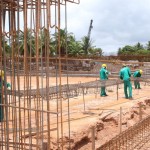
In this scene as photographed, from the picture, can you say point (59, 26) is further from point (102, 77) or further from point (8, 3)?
point (102, 77)

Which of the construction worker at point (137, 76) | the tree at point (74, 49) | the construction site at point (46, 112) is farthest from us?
the tree at point (74, 49)

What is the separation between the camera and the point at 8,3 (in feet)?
13.6

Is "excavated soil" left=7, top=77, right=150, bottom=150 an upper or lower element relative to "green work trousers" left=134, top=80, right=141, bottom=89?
lower

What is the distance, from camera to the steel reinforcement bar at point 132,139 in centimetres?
534

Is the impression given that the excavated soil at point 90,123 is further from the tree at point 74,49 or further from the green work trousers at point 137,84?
the tree at point 74,49

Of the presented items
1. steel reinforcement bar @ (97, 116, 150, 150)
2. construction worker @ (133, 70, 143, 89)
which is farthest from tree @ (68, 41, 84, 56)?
steel reinforcement bar @ (97, 116, 150, 150)

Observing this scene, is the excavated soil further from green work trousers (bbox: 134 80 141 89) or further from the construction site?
green work trousers (bbox: 134 80 141 89)

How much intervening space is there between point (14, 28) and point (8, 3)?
31 centimetres

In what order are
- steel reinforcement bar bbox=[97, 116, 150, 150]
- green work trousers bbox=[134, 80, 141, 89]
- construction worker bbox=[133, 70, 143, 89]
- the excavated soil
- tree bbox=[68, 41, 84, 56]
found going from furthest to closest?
tree bbox=[68, 41, 84, 56], green work trousers bbox=[134, 80, 141, 89], construction worker bbox=[133, 70, 143, 89], the excavated soil, steel reinforcement bar bbox=[97, 116, 150, 150]

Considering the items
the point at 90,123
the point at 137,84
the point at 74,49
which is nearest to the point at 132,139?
the point at 90,123

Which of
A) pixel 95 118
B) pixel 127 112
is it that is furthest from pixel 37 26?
pixel 127 112

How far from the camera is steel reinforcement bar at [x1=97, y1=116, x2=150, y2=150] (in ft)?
17.5

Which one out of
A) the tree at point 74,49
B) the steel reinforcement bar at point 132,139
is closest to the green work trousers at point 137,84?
the steel reinforcement bar at point 132,139

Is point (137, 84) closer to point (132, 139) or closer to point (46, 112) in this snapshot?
point (132, 139)
